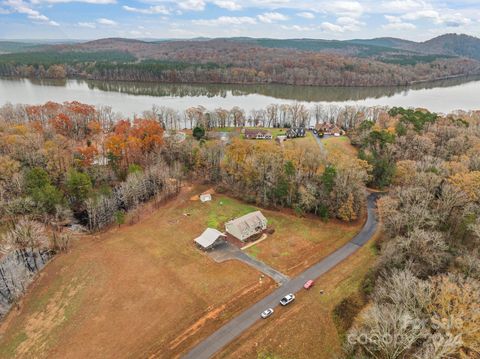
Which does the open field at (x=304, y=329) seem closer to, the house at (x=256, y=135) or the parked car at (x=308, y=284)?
the parked car at (x=308, y=284)

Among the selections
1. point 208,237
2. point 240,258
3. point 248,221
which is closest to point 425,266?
point 240,258

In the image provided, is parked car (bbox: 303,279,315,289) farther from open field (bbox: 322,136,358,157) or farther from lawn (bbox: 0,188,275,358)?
open field (bbox: 322,136,358,157)

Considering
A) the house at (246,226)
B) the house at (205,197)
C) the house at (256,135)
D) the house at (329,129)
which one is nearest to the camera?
the house at (246,226)

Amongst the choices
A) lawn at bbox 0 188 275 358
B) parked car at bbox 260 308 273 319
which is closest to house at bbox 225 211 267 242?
lawn at bbox 0 188 275 358

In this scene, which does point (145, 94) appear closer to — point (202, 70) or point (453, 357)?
point (202, 70)

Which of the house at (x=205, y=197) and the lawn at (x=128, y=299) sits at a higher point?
the house at (x=205, y=197)

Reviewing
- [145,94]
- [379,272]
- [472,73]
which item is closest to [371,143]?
[379,272]

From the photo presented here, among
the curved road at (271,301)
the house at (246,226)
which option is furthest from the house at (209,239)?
the curved road at (271,301)
